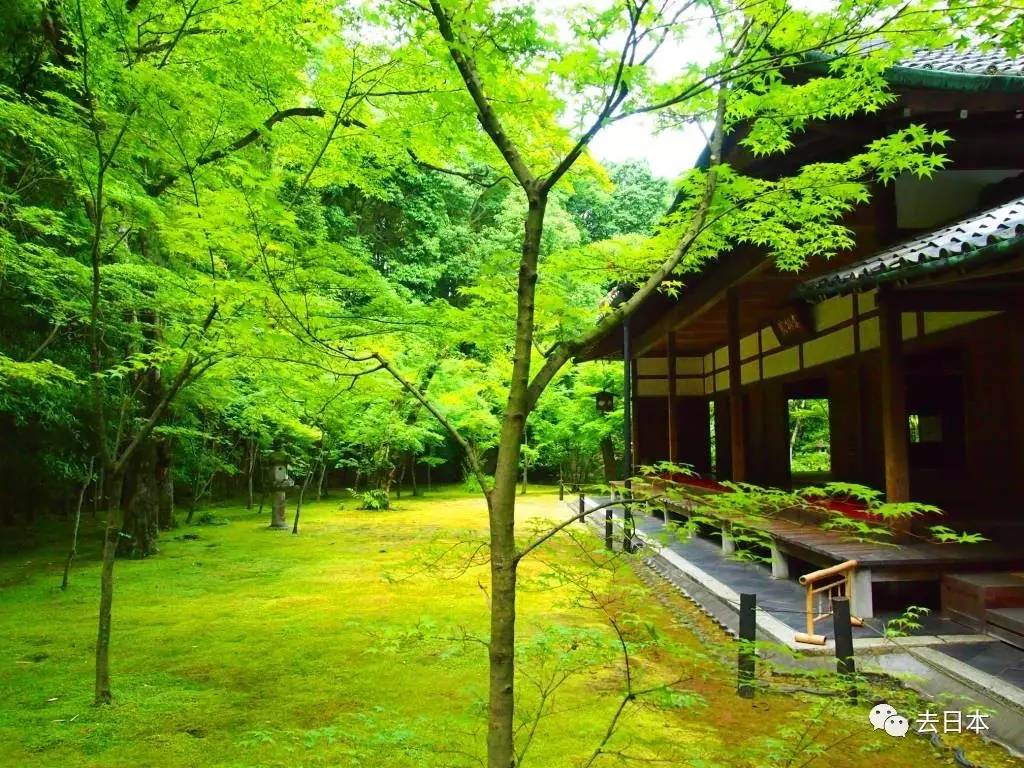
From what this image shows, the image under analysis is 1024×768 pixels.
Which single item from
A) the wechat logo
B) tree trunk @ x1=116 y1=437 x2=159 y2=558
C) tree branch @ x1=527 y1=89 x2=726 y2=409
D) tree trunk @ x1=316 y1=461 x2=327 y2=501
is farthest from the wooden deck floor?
tree trunk @ x1=316 y1=461 x2=327 y2=501

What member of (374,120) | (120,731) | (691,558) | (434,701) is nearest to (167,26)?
(374,120)

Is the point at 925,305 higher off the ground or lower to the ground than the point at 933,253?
lower

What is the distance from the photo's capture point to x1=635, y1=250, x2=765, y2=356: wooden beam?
297 inches

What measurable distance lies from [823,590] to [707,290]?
5088 mm

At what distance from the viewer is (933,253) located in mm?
4363

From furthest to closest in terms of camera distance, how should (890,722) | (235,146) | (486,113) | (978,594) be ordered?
(235,146)
(978,594)
(890,722)
(486,113)

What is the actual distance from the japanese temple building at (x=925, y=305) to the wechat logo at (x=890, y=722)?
220 centimetres

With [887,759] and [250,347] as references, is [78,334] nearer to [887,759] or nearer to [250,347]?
[250,347]

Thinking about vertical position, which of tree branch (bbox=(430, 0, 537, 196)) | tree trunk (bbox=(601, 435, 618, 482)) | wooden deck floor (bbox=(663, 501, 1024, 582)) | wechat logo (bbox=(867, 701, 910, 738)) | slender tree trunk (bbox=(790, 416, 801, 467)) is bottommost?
wechat logo (bbox=(867, 701, 910, 738))

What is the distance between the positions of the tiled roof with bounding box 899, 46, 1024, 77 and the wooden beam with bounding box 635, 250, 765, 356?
221cm

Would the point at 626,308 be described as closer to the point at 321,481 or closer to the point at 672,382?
the point at 672,382

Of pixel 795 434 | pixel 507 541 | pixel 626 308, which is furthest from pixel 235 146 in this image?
pixel 795 434

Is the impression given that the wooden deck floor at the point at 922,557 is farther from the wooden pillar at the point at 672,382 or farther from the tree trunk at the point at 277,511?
the tree trunk at the point at 277,511

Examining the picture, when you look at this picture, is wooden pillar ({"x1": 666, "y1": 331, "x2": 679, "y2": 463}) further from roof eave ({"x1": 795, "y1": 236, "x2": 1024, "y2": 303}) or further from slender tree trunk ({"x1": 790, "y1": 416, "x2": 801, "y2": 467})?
slender tree trunk ({"x1": 790, "y1": 416, "x2": 801, "y2": 467})
